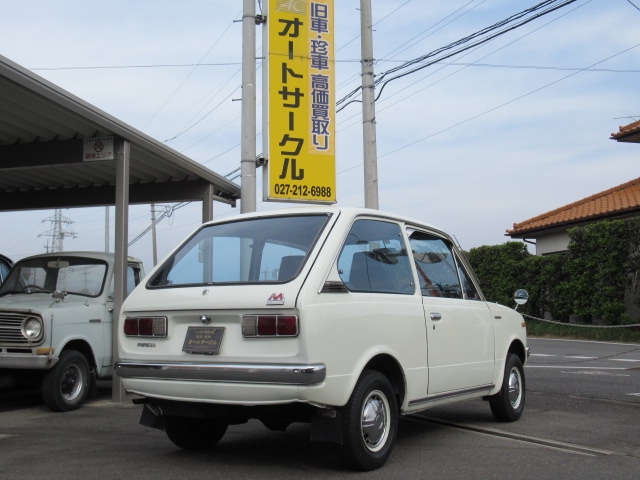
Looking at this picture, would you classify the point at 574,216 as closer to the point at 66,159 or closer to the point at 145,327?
the point at 66,159

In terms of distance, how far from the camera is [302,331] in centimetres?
479

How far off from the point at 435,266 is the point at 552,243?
23.0 metres

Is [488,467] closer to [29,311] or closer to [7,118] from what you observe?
[29,311]

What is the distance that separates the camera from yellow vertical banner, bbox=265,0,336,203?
35.8 feet

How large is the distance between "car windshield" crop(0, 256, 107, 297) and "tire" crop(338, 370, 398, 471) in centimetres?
548

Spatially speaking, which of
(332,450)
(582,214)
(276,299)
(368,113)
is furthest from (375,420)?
(582,214)

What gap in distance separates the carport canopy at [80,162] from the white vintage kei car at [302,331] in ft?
11.5

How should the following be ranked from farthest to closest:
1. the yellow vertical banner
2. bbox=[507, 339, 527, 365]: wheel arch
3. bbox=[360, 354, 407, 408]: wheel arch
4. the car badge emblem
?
the yellow vertical banner → bbox=[507, 339, 527, 365]: wheel arch → bbox=[360, 354, 407, 408]: wheel arch → the car badge emblem

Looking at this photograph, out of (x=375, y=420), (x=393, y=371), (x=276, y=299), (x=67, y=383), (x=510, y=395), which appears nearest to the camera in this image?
(x=276, y=299)

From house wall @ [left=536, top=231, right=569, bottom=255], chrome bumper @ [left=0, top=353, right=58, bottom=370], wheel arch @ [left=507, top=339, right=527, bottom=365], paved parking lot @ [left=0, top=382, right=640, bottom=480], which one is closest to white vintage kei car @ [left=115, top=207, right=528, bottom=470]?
paved parking lot @ [left=0, top=382, right=640, bottom=480]

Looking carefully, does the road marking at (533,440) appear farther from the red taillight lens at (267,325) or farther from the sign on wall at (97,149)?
the sign on wall at (97,149)

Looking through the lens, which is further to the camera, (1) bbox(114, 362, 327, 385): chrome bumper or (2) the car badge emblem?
(2) the car badge emblem

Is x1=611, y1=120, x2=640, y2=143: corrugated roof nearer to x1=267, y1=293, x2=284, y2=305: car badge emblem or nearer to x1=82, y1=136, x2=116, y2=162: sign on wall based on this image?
x1=82, y1=136, x2=116, y2=162: sign on wall

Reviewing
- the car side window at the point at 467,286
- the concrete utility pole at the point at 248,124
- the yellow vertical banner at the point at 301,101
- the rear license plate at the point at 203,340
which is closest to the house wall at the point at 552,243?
the yellow vertical banner at the point at 301,101
